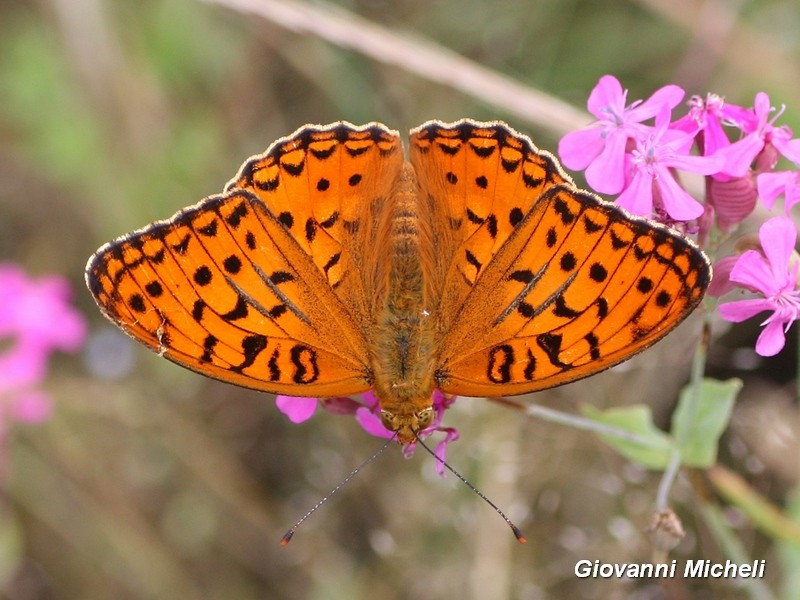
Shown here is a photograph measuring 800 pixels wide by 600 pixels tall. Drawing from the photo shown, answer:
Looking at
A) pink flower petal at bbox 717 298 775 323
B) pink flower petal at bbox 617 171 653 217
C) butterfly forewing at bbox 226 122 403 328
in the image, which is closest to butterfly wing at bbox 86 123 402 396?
butterfly forewing at bbox 226 122 403 328

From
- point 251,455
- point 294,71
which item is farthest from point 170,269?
point 294,71

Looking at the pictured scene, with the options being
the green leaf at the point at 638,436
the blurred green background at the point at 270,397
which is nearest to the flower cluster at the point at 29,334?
the blurred green background at the point at 270,397

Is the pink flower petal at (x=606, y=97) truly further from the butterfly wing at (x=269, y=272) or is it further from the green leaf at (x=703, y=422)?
the green leaf at (x=703, y=422)

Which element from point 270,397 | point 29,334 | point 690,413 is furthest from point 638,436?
point 29,334

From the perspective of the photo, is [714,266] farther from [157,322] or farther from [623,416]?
[157,322]

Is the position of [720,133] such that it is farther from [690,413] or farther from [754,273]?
[690,413]

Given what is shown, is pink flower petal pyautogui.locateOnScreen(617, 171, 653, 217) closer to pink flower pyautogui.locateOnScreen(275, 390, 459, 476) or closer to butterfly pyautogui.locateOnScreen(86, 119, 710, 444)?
butterfly pyautogui.locateOnScreen(86, 119, 710, 444)

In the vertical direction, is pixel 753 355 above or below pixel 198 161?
above
